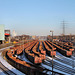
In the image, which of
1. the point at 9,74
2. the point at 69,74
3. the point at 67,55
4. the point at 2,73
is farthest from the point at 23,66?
the point at 67,55

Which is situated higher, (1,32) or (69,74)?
(1,32)

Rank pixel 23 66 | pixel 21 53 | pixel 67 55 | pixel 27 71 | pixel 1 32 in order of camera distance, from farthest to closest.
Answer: pixel 1 32 → pixel 21 53 → pixel 67 55 → pixel 23 66 → pixel 27 71

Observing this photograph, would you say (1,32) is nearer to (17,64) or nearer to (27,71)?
(17,64)

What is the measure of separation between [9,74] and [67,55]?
19.3 metres

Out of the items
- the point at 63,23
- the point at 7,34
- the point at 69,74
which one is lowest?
the point at 69,74

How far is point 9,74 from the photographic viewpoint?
15.7m

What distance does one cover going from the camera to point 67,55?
29.5 m

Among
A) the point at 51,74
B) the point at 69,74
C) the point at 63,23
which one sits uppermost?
the point at 63,23

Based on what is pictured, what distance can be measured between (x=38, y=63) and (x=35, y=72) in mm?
7733

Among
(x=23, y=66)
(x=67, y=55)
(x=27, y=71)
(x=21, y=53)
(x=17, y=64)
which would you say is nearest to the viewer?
(x=27, y=71)

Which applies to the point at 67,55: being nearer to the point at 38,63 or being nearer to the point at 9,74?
the point at 38,63

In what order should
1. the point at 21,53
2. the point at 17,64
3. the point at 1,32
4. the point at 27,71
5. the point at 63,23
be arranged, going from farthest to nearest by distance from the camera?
the point at 63,23, the point at 1,32, the point at 21,53, the point at 17,64, the point at 27,71

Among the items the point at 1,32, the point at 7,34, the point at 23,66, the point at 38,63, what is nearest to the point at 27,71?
the point at 23,66

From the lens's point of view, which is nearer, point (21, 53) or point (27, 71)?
point (27, 71)
